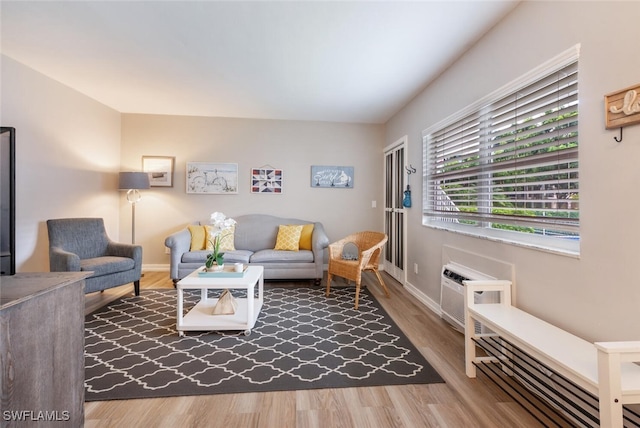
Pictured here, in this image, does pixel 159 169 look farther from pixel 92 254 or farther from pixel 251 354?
pixel 251 354

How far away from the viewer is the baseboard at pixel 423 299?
2908 millimetres

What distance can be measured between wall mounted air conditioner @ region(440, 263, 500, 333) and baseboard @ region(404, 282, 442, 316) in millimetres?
205

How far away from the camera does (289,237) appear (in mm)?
4066

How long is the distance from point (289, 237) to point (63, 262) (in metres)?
2.43

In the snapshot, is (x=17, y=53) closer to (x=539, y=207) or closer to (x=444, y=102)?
(x=444, y=102)

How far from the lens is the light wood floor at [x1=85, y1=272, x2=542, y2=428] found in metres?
1.44

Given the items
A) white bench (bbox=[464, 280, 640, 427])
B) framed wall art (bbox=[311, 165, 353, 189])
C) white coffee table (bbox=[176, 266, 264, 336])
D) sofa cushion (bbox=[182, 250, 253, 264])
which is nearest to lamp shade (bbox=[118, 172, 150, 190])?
sofa cushion (bbox=[182, 250, 253, 264])

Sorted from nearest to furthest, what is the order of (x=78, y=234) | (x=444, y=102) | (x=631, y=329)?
(x=631, y=329) → (x=444, y=102) → (x=78, y=234)

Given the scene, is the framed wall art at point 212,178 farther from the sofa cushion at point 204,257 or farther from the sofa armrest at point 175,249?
the sofa cushion at point 204,257

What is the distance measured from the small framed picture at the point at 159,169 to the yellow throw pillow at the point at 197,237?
1023 millimetres

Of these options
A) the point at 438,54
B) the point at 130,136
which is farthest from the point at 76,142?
the point at 438,54

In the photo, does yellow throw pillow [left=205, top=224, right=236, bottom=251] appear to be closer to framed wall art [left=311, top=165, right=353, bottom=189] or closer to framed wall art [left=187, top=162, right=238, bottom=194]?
framed wall art [left=187, top=162, right=238, bottom=194]

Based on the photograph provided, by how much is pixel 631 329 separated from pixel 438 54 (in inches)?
91.4

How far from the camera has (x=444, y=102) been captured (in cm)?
284
